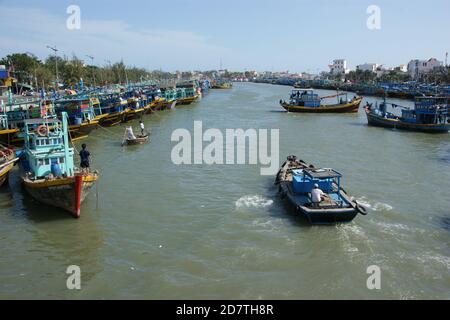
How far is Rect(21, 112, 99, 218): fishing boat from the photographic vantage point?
1438 centimetres

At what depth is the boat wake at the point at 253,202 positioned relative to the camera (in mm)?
15891

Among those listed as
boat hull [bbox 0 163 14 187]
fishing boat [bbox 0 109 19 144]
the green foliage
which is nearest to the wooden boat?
fishing boat [bbox 0 109 19 144]

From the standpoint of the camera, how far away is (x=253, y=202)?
16.3 meters

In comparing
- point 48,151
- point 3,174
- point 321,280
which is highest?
point 48,151

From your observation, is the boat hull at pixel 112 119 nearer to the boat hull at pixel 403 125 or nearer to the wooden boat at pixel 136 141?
the wooden boat at pixel 136 141

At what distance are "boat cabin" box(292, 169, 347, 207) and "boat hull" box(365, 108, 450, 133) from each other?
23.4 metres

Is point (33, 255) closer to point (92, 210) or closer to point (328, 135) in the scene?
point (92, 210)

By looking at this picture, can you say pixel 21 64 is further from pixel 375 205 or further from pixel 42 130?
pixel 375 205

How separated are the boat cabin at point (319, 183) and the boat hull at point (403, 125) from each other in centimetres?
2343

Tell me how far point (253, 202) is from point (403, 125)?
2498 cm
